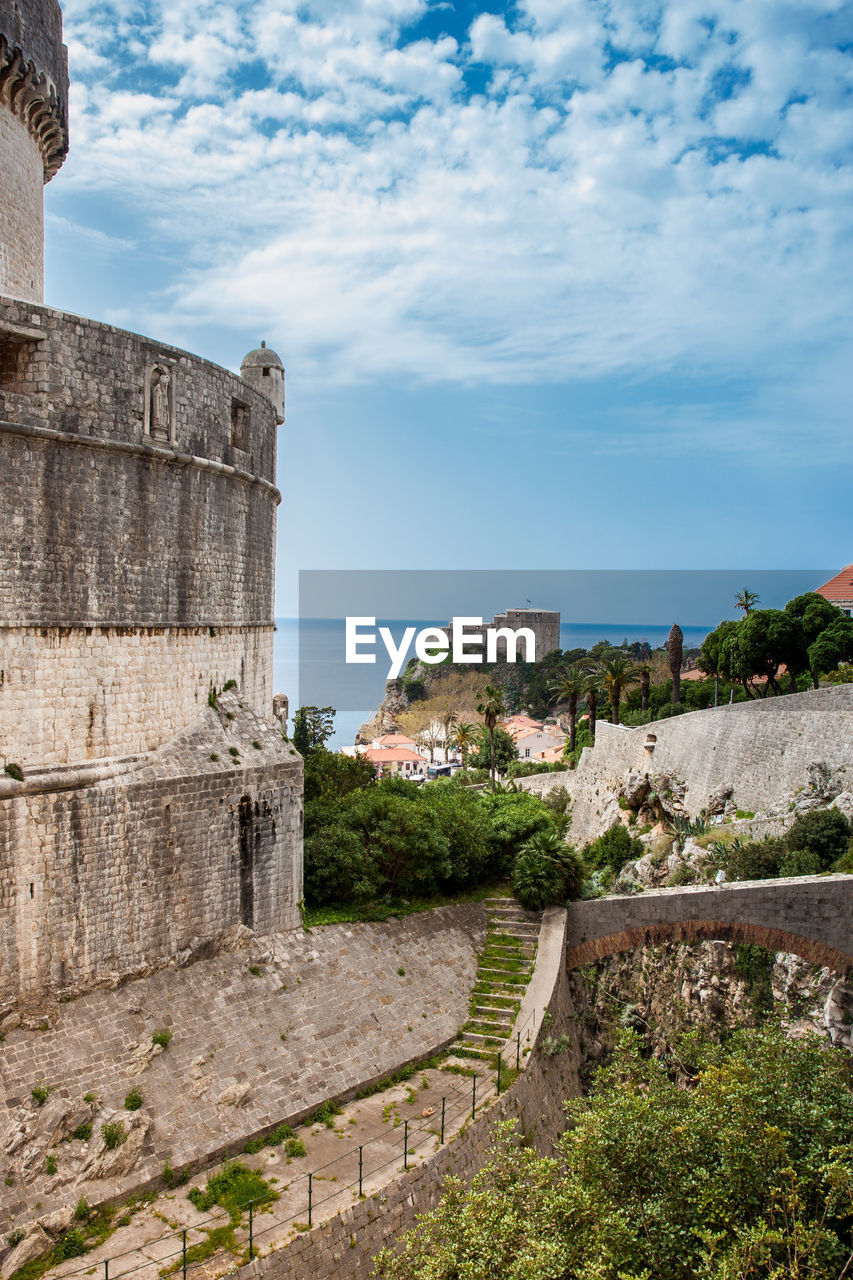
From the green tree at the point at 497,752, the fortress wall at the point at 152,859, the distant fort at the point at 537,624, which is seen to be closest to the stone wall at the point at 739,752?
the green tree at the point at 497,752

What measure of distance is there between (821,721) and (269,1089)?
17.8 meters

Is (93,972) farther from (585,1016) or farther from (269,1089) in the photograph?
(585,1016)

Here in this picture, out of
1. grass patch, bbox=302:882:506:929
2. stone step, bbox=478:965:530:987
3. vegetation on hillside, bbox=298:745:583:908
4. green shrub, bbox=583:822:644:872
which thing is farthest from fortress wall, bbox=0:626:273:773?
green shrub, bbox=583:822:644:872

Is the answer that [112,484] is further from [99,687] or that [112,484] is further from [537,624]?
[537,624]

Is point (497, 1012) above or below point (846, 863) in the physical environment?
below

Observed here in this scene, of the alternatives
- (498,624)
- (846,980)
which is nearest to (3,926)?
(846,980)

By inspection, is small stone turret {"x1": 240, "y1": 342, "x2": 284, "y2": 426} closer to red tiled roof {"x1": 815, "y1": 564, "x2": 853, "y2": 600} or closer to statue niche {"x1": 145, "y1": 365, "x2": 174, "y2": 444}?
statue niche {"x1": 145, "y1": 365, "x2": 174, "y2": 444}

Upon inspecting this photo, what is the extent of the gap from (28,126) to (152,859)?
1277 cm

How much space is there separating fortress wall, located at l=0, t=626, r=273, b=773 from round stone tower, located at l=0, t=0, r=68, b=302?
634 centimetres

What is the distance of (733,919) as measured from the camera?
19.2m

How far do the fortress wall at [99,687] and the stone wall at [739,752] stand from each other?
16650 millimetres

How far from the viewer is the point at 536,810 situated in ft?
78.2

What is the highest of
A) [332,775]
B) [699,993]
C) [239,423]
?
[239,423]

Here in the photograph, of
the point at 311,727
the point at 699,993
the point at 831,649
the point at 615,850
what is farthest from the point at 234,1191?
the point at 831,649
